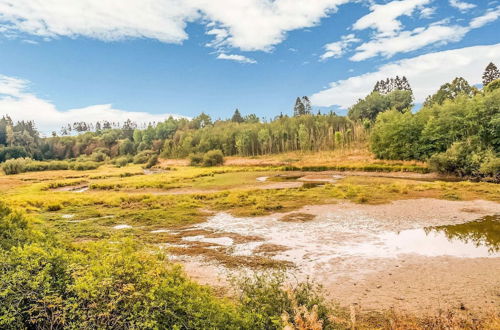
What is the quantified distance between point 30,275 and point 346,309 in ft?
25.2

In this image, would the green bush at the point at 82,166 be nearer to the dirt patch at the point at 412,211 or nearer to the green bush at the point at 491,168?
the dirt patch at the point at 412,211

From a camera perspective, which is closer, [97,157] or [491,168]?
[491,168]

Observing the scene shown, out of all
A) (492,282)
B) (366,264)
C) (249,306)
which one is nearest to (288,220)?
(366,264)

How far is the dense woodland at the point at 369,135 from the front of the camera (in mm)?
43781

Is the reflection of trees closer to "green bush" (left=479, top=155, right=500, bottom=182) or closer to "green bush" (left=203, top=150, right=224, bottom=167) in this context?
"green bush" (left=479, top=155, right=500, bottom=182)

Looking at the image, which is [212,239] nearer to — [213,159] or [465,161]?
[465,161]

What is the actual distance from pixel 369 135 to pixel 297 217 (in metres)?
66.9

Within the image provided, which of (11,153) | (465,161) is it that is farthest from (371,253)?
(11,153)

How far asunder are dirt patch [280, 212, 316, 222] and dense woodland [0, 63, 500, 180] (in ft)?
91.8

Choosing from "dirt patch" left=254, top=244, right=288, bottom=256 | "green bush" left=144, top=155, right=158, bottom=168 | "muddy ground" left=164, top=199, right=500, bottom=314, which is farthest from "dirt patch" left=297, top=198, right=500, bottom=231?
"green bush" left=144, top=155, right=158, bottom=168

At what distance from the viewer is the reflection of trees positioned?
14.4 m

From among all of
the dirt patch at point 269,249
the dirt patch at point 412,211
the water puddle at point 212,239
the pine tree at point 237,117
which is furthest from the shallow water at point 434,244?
the pine tree at point 237,117

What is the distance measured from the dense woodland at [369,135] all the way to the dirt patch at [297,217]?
2797 centimetres

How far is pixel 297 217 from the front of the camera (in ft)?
69.8
